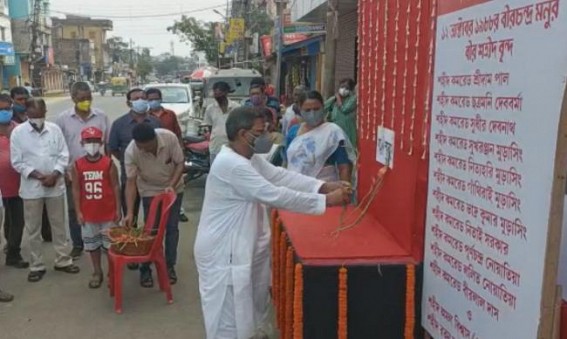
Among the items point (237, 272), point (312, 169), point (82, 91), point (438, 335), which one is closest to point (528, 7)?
point (438, 335)

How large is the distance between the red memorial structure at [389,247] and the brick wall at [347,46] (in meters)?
9.18

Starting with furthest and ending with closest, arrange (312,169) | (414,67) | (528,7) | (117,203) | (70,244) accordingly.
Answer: (70,244) < (117,203) < (312,169) < (414,67) < (528,7)

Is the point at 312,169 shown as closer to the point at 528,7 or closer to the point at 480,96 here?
the point at 480,96

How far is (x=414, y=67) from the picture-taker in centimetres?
276

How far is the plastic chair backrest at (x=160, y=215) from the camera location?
4625 mm

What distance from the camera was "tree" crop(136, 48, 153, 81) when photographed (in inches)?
4038

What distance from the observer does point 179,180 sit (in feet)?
17.2

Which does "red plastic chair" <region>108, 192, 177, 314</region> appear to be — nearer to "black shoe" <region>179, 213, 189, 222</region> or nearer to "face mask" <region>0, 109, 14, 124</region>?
"face mask" <region>0, 109, 14, 124</region>

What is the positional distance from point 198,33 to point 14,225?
38.3m

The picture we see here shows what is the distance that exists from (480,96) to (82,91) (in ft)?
14.9

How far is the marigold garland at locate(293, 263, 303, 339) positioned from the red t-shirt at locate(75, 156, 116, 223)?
9.11ft

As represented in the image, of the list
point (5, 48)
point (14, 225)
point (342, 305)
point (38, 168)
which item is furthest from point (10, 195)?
point (5, 48)

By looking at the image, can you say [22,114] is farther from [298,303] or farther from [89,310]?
[298,303]

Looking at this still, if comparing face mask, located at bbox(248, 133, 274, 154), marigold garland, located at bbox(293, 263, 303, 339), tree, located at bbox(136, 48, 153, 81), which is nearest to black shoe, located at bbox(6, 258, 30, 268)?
face mask, located at bbox(248, 133, 274, 154)
